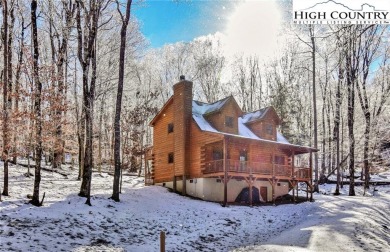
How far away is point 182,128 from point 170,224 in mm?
12910

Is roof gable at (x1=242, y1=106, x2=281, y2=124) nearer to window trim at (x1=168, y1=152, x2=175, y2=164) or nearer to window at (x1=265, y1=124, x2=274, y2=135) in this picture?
window at (x1=265, y1=124, x2=274, y2=135)

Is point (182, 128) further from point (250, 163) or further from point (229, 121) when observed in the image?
point (250, 163)

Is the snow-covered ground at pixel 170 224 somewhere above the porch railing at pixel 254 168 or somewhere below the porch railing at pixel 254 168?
below

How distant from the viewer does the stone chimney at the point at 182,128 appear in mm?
30469

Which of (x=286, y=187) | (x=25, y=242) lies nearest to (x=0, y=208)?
(x=25, y=242)

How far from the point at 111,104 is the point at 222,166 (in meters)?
24.7

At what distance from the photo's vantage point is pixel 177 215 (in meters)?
21.0

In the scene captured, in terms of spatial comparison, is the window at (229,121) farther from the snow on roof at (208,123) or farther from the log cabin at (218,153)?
the snow on roof at (208,123)

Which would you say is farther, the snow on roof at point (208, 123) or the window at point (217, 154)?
the snow on roof at point (208, 123)

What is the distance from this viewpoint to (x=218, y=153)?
100 ft

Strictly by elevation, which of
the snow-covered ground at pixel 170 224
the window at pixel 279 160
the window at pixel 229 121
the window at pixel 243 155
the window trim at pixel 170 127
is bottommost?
the snow-covered ground at pixel 170 224

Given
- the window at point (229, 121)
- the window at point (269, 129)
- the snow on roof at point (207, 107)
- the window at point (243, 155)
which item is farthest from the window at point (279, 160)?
the snow on roof at point (207, 107)

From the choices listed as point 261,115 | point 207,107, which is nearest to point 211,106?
point 207,107

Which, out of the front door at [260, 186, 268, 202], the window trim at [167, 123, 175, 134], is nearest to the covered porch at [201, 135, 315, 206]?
the front door at [260, 186, 268, 202]
